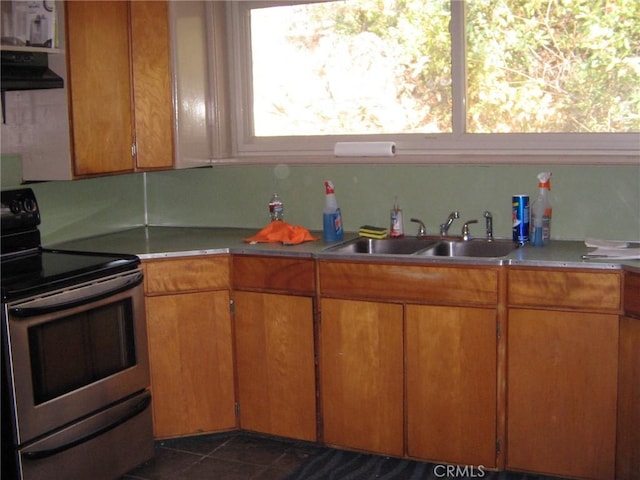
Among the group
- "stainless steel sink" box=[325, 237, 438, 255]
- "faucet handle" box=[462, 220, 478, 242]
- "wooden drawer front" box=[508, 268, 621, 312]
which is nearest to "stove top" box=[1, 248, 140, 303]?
"stainless steel sink" box=[325, 237, 438, 255]

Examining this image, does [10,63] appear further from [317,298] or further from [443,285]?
[443,285]

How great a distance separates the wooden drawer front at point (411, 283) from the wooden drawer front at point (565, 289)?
0.09m

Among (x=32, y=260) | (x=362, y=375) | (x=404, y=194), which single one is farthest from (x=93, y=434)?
(x=404, y=194)

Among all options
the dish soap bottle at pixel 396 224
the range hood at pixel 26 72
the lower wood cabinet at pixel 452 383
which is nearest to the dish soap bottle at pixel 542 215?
the lower wood cabinet at pixel 452 383

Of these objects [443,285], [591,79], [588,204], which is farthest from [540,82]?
[443,285]

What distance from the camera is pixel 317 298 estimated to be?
3279 mm

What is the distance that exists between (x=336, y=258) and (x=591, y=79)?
50.3 inches

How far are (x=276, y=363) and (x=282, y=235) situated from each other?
55 cm

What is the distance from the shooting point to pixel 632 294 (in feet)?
9.19

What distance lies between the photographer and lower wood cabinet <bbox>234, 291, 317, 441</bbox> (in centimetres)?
333

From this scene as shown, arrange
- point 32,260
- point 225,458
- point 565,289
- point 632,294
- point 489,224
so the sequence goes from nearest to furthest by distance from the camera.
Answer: point 632,294 < point 565,289 < point 32,260 < point 225,458 < point 489,224

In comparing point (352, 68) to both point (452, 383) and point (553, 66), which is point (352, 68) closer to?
point (553, 66)

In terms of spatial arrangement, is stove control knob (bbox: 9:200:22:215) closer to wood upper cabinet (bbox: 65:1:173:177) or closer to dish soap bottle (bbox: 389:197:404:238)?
wood upper cabinet (bbox: 65:1:173:177)

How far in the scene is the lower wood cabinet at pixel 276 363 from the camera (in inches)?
131
